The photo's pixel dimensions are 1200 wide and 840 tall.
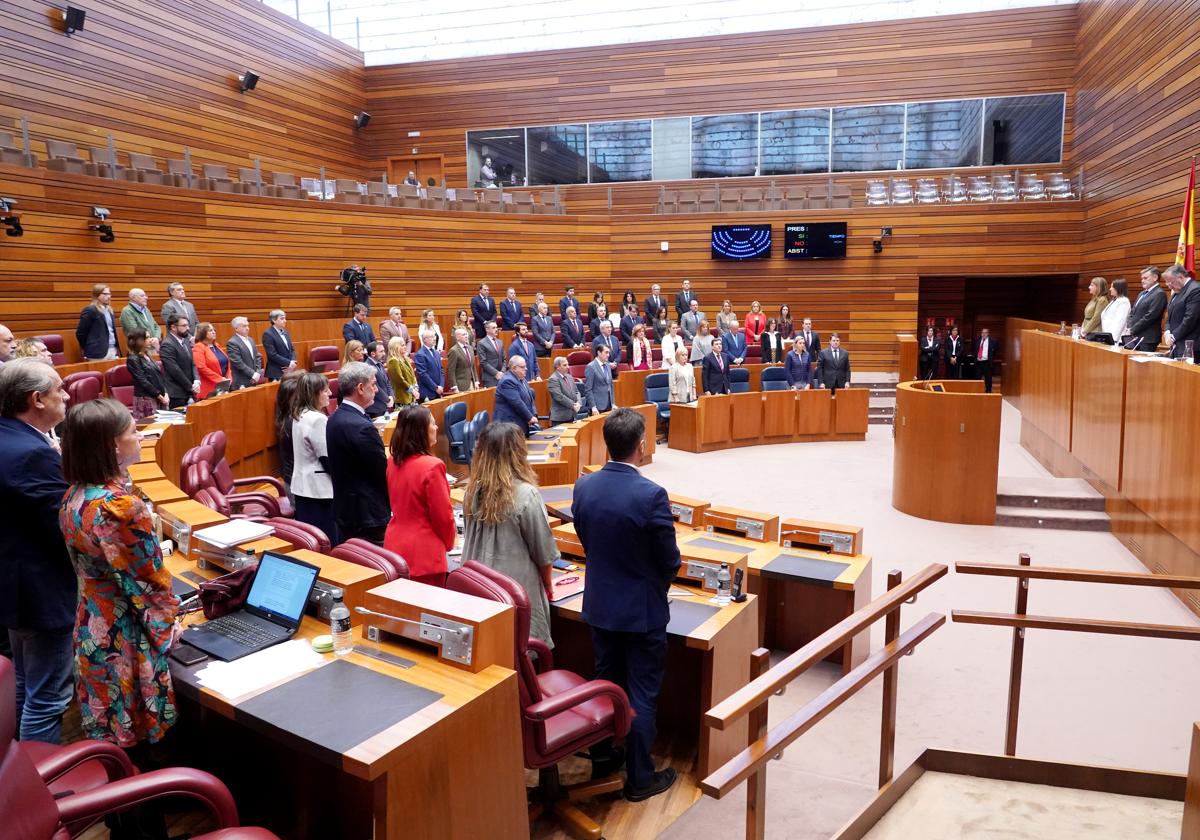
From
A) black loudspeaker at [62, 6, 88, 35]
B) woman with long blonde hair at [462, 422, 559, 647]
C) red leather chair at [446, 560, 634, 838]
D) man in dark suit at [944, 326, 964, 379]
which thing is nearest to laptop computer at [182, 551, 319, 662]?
red leather chair at [446, 560, 634, 838]

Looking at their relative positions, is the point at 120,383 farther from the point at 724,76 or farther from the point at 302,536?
the point at 724,76

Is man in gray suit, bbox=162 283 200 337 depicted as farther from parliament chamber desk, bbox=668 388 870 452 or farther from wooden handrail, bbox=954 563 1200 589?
wooden handrail, bbox=954 563 1200 589

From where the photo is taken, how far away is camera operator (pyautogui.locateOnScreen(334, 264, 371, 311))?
12.4m

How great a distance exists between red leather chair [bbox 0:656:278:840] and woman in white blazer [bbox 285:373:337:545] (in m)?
2.30

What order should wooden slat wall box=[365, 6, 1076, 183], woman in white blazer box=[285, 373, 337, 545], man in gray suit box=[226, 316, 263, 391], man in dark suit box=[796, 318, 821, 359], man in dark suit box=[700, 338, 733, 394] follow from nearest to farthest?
1. woman in white blazer box=[285, 373, 337, 545]
2. man in gray suit box=[226, 316, 263, 391]
3. man in dark suit box=[700, 338, 733, 394]
4. man in dark suit box=[796, 318, 821, 359]
5. wooden slat wall box=[365, 6, 1076, 183]

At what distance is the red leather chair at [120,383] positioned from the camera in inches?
265

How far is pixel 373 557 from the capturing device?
2.96 metres

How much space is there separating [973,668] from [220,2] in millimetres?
14396

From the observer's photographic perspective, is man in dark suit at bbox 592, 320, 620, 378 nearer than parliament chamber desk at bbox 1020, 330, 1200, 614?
No

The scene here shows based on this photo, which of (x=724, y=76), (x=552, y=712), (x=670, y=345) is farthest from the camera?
(x=724, y=76)

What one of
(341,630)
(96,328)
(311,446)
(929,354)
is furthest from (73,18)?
(929,354)

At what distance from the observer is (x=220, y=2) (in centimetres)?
1359

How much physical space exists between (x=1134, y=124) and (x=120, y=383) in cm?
1252

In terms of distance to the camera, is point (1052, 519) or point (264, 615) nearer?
point (264, 615)
